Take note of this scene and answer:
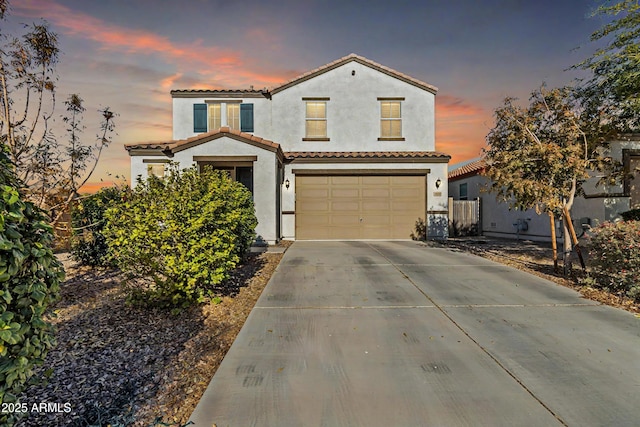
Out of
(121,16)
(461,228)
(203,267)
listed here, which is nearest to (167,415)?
(203,267)

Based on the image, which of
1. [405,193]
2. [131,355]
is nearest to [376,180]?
[405,193]

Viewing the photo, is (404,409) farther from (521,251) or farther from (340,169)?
(340,169)

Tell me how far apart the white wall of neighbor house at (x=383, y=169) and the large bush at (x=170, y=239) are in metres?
8.53

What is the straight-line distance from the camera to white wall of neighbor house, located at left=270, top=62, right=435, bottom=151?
1468cm

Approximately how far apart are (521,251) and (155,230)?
1118 cm

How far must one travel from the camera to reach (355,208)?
45.7 feet

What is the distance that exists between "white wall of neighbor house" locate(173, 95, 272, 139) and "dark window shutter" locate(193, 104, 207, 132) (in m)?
0.15

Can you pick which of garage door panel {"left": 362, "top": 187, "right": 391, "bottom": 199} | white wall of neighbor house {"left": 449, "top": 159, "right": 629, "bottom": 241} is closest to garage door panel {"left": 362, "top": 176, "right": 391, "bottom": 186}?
garage door panel {"left": 362, "top": 187, "right": 391, "bottom": 199}

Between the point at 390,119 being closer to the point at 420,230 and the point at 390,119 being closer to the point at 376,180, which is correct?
the point at 376,180

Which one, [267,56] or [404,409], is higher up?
[267,56]

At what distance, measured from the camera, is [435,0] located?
9773 mm

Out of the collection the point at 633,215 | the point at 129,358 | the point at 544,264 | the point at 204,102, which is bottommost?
the point at 129,358

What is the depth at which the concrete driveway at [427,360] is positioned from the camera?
2611 mm

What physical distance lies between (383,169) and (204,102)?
8936 mm
